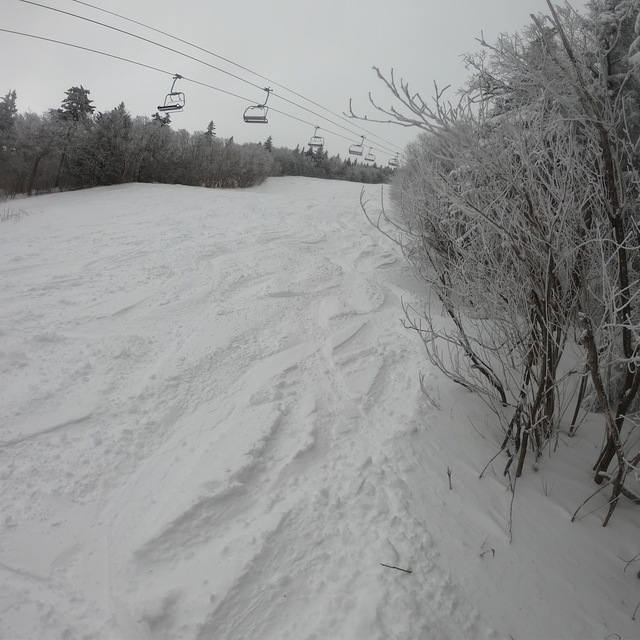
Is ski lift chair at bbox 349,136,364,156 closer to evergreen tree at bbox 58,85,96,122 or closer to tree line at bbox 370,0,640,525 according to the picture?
evergreen tree at bbox 58,85,96,122

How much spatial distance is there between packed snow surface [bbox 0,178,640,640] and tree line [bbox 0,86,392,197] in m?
10.3

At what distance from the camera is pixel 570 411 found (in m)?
3.24

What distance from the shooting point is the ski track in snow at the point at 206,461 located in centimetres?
156

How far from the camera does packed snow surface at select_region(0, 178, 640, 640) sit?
158 cm

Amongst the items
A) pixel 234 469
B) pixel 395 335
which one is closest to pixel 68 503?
pixel 234 469

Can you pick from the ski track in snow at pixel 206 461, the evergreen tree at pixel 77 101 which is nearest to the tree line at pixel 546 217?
the ski track in snow at pixel 206 461

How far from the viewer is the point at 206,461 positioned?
227 centimetres

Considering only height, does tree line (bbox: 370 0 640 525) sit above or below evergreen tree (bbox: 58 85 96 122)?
below

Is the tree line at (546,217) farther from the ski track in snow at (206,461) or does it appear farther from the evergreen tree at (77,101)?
the evergreen tree at (77,101)

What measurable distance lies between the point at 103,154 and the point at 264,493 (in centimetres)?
1391

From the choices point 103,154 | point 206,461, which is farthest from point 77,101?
point 206,461

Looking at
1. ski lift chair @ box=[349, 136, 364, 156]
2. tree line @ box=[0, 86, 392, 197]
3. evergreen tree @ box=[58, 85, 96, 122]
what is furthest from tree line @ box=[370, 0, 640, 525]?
evergreen tree @ box=[58, 85, 96, 122]

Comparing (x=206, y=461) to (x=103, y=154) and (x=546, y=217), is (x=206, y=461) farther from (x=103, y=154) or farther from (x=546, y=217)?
(x=103, y=154)

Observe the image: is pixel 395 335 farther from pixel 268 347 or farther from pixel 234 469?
pixel 234 469
